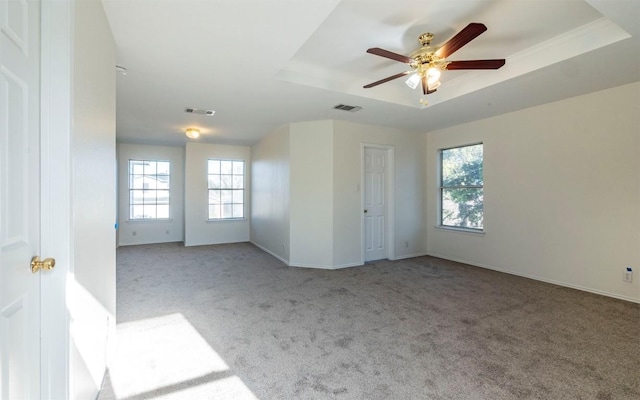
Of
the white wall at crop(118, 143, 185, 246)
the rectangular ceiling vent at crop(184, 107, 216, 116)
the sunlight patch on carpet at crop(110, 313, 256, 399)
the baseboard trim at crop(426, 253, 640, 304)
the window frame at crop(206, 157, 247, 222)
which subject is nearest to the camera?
the sunlight patch on carpet at crop(110, 313, 256, 399)

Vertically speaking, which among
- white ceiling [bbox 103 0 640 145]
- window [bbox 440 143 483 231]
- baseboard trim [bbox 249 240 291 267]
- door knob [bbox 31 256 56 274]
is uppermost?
white ceiling [bbox 103 0 640 145]

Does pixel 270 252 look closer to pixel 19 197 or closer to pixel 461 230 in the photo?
pixel 461 230

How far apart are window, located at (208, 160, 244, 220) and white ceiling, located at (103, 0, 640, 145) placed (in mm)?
2812

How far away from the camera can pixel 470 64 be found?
7.77ft

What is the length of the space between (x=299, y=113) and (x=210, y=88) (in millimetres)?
1370

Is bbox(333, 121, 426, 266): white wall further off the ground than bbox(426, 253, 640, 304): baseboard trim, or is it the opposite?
bbox(333, 121, 426, 266): white wall

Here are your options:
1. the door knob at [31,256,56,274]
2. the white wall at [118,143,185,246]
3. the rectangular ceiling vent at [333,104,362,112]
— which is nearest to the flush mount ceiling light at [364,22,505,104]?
the rectangular ceiling vent at [333,104,362,112]

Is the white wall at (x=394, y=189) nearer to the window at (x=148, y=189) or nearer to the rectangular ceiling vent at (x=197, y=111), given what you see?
the rectangular ceiling vent at (x=197, y=111)

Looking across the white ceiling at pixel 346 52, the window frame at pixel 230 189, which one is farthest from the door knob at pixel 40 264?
the window frame at pixel 230 189

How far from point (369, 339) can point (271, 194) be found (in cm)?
391

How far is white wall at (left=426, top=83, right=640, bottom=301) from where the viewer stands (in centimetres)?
319

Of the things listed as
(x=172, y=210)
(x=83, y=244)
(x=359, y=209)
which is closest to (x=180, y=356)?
(x=83, y=244)

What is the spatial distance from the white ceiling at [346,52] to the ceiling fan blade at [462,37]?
26 centimetres

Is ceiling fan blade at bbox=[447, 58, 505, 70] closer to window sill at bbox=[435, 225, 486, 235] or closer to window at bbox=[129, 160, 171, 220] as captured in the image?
window sill at bbox=[435, 225, 486, 235]
